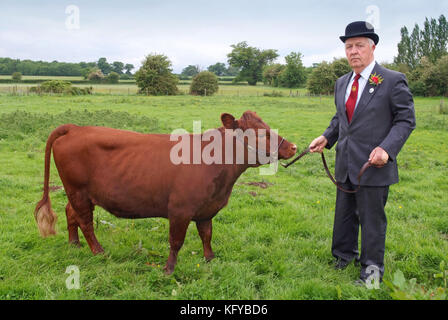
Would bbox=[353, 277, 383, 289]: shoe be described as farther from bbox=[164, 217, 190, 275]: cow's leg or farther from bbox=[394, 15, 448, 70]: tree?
bbox=[394, 15, 448, 70]: tree

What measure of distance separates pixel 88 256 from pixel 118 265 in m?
0.55

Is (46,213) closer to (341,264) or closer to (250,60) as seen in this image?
(341,264)

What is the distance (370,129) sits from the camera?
146 inches

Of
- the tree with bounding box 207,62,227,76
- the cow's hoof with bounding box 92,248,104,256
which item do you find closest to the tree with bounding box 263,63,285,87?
the tree with bounding box 207,62,227,76

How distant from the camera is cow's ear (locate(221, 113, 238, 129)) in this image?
3.85m

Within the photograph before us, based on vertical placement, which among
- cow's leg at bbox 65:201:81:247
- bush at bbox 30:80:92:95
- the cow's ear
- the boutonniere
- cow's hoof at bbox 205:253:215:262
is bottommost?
cow's hoof at bbox 205:253:215:262

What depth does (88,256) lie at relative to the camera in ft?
14.6

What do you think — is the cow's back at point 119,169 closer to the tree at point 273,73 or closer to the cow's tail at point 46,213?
the cow's tail at point 46,213

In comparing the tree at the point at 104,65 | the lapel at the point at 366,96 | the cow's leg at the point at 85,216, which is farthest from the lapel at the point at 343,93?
the tree at the point at 104,65

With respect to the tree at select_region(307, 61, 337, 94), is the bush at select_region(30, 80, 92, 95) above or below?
below

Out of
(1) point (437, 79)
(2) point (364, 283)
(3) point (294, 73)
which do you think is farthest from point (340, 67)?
(2) point (364, 283)

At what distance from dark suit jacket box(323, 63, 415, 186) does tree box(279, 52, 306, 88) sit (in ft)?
220

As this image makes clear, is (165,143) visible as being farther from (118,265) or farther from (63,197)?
(63,197)
